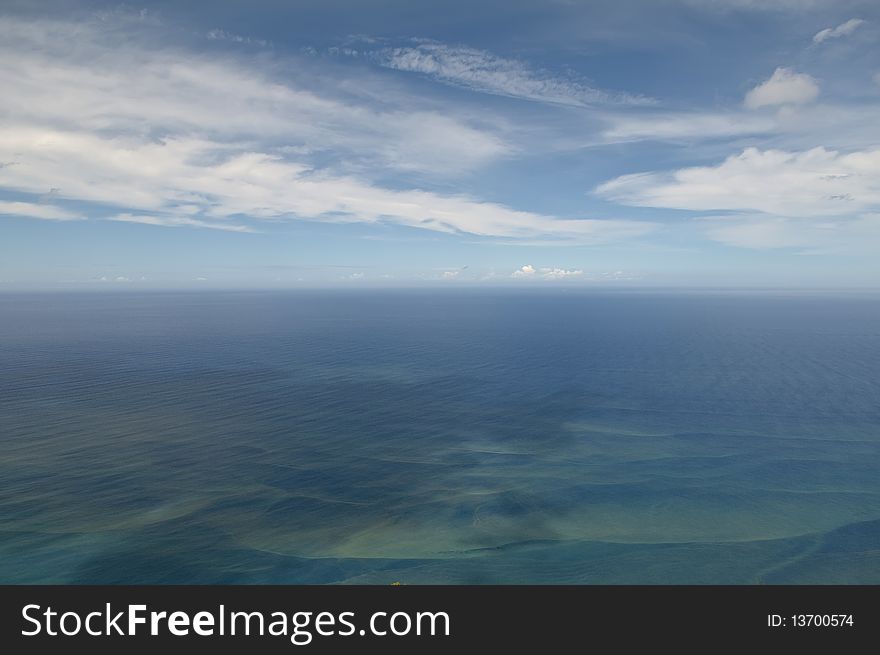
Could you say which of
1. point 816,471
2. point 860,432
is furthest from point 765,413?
point 816,471

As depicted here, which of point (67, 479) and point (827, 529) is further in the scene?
point (67, 479)

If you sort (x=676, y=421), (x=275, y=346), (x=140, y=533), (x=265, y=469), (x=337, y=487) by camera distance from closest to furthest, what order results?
(x=140, y=533) < (x=337, y=487) < (x=265, y=469) < (x=676, y=421) < (x=275, y=346)

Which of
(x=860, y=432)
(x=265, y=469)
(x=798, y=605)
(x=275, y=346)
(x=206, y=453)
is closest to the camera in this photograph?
(x=798, y=605)

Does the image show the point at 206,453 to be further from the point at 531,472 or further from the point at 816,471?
the point at 816,471

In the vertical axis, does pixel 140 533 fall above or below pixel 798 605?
below

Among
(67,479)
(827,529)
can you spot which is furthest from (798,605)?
(67,479)

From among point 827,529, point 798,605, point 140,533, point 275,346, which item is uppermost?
point 275,346
